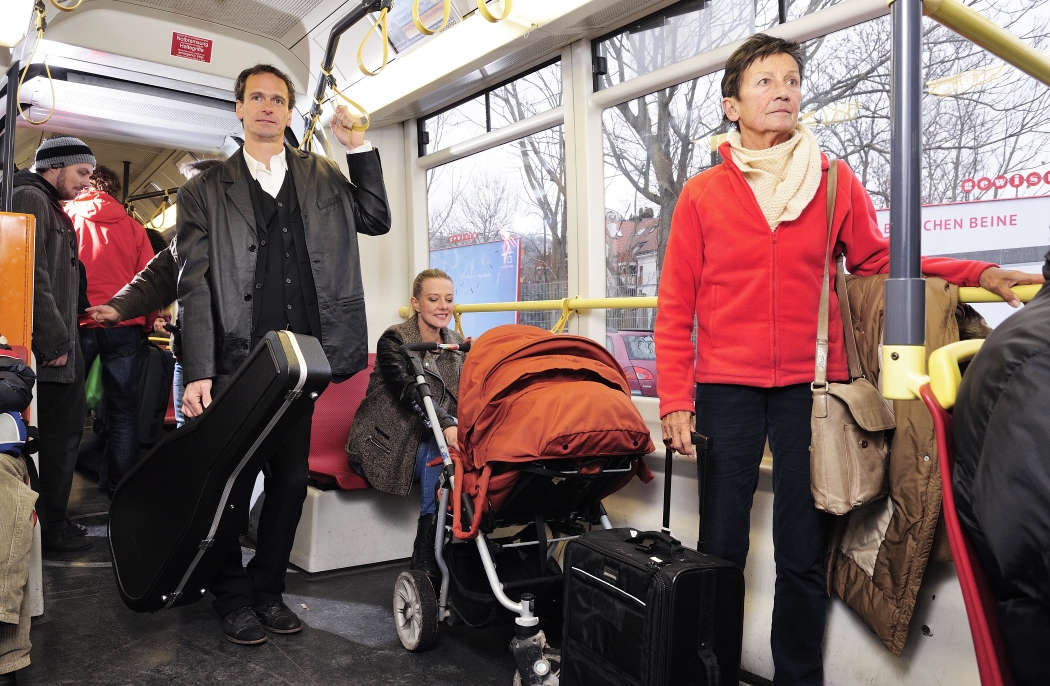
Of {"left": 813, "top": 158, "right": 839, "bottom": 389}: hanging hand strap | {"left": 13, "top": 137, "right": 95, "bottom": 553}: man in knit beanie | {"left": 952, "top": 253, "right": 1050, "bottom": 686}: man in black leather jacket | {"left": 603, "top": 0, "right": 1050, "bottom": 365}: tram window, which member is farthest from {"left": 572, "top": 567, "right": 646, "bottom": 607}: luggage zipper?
{"left": 13, "top": 137, "right": 95, "bottom": 553}: man in knit beanie

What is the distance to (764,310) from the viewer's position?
1924 mm

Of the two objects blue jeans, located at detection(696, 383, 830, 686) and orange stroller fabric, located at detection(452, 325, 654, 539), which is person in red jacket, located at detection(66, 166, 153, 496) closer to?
orange stroller fabric, located at detection(452, 325, 654, 539)

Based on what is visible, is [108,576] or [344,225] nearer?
[344,225]

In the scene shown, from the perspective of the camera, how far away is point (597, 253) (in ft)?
11.8

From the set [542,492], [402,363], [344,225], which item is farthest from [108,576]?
[542,492]

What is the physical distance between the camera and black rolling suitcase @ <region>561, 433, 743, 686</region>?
1.72 m

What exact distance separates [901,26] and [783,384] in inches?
46.6

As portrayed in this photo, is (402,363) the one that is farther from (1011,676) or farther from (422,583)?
(1011,676)

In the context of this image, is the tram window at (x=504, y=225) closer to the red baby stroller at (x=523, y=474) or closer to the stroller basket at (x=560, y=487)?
the red baby stroller at (x=523, y=474)

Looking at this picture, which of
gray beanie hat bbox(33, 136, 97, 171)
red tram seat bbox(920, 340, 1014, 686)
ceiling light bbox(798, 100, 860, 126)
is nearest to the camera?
red tram seat bbox(920, 340, 1014, 686)

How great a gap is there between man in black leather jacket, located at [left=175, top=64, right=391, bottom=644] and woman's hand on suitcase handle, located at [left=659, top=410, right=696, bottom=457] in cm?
119

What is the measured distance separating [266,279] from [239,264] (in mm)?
105

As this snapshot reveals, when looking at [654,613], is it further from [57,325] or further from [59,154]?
[59,154]

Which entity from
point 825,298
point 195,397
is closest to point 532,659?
point 825,298
